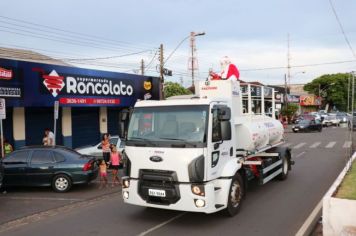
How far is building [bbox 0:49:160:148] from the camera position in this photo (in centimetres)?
1873

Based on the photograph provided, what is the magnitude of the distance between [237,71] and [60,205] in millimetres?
5703

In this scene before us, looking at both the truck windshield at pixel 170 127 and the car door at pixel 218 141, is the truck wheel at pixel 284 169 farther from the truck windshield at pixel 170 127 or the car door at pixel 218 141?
the truck windshield at pixel 170 127

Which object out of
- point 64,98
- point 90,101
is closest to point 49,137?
point 64,98

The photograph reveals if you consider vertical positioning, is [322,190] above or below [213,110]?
below

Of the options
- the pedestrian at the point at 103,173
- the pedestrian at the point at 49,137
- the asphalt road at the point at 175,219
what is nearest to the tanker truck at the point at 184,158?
the asphalt road at the point at 175,219

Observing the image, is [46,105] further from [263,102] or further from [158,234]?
[158,234]

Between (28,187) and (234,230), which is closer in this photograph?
(234,230)

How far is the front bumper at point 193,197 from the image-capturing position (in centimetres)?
797

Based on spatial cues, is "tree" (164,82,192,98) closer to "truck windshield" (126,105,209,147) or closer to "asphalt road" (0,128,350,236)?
"asphalt road" (0,128,350,236)

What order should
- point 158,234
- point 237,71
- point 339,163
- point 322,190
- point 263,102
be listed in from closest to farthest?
point 158,234 → point 237,71 → point 322,190 → point 263,102 → point 339,163

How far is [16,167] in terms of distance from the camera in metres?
12.9

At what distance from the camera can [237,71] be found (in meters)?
10.9

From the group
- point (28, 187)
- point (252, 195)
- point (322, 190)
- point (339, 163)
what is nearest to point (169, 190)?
point (252, 195)

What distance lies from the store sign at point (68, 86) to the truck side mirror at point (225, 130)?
12.1 meters
